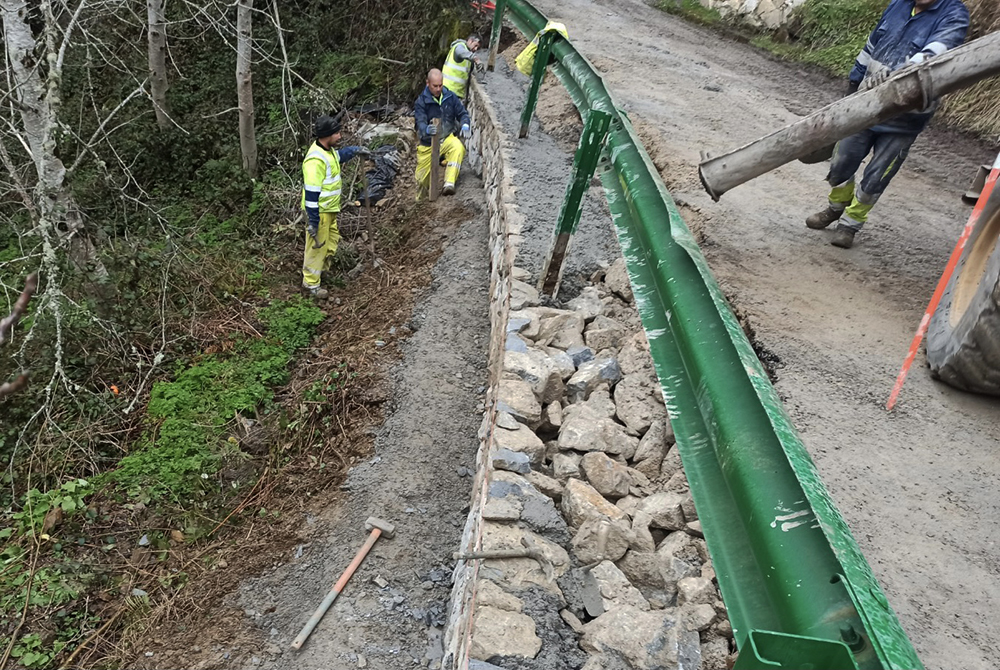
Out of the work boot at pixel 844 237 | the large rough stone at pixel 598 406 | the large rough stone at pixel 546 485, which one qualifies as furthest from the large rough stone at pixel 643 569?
the work boot at pixel 844 237

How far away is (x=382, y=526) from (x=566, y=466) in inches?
56.3

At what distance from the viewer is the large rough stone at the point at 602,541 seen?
2844 mm

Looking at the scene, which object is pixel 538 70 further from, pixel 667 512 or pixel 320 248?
pixel 667 512

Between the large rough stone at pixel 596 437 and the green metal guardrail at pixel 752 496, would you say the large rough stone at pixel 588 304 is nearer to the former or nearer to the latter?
the large rough stone at pixel 596 437

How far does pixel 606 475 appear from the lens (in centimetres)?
322

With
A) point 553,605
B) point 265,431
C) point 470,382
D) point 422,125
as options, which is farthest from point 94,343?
point 553,605

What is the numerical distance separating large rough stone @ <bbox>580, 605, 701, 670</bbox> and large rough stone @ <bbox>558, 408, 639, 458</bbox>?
0.93m

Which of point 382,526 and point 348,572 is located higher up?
point 382,526

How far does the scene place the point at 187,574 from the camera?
15.0 feet

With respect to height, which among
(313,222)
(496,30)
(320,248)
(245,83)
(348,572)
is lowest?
(348,572)

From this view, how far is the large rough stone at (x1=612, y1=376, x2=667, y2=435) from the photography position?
3471 mm

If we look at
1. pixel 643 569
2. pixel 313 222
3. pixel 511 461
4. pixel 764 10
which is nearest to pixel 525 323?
pixel 511 461

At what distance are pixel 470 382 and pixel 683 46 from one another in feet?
27.5

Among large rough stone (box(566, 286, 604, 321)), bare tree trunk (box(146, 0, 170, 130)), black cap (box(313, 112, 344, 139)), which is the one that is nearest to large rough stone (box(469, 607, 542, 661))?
large rough stone (box(566, 286, 604, 321))
